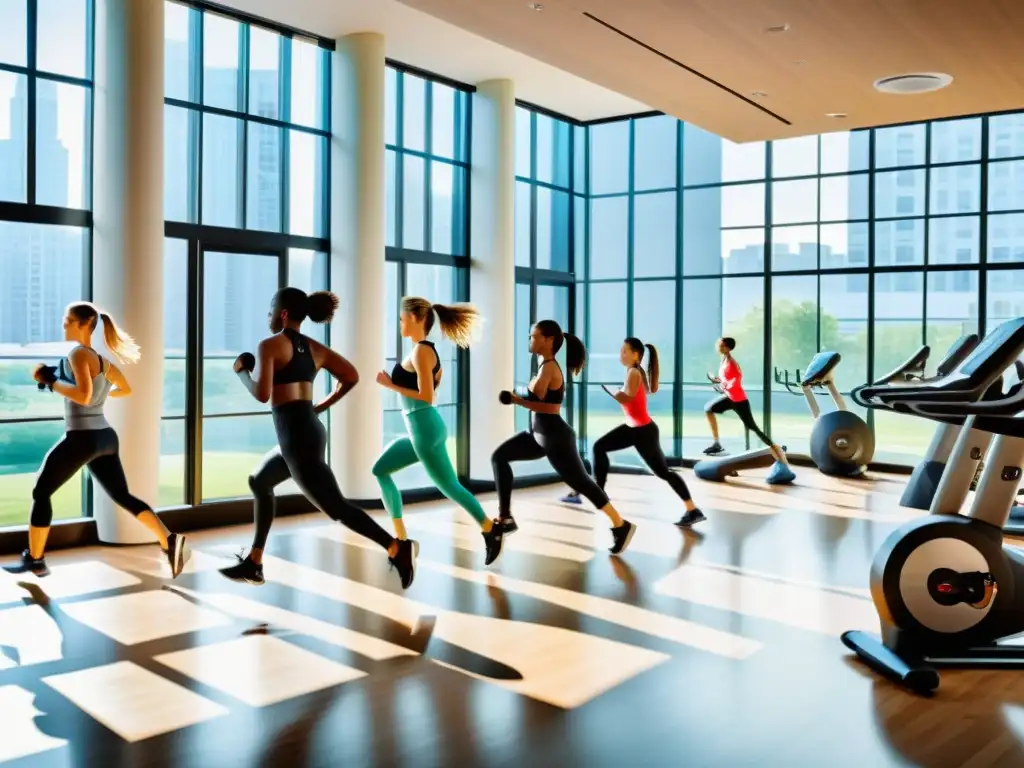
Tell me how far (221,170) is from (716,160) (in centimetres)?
559

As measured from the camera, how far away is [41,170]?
6.19 m

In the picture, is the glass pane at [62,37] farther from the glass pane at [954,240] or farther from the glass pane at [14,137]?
the glass pane at [954,240]

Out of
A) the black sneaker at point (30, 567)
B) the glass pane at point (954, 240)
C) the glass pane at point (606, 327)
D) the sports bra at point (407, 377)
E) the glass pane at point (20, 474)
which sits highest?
the glass pane at point (954, 240)

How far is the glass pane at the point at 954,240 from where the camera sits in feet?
30.3

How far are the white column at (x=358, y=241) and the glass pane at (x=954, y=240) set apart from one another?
519 centimetres

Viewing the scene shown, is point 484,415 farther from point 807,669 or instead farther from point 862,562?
point 807,669

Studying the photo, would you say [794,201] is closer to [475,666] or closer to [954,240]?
[954,240]

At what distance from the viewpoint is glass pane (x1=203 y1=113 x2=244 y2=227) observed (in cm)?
714

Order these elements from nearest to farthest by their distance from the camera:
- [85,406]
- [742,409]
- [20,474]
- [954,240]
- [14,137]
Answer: [85,406] < [14,137] < [742,409] < [954,240] < [20,474]

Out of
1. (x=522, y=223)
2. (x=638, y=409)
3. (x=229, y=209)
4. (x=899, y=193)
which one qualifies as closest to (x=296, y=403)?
(x=638, y=409)

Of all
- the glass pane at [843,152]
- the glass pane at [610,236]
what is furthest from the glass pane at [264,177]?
the glass pane at [843,152]

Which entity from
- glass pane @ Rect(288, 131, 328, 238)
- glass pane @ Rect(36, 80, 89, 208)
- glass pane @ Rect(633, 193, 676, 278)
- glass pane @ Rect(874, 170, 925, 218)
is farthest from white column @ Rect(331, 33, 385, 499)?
glass pane @ Rect(874, 170, 925, 218)

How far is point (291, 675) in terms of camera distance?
363 centimetres

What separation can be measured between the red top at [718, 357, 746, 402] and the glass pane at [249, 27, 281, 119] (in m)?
4.35
